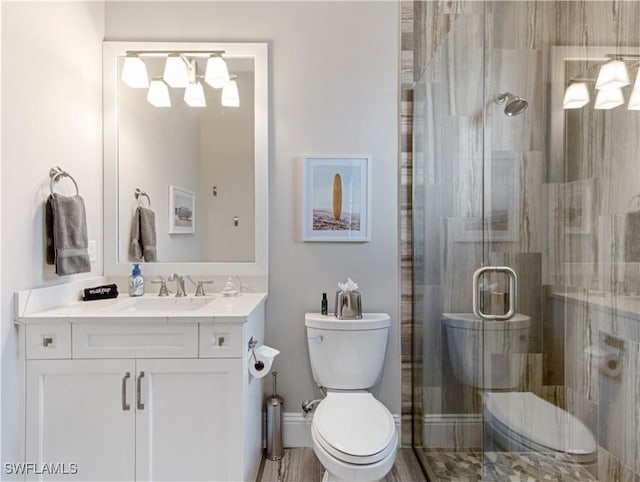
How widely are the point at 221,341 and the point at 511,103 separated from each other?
1.40 metres

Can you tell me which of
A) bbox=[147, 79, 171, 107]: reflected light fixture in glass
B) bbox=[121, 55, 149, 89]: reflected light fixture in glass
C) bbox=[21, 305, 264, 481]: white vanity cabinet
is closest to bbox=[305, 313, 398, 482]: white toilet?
bbox=[21, 305, 264, 481]: white vanity cabinet

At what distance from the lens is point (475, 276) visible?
1.51 meters

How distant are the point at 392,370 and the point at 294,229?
0.96 m

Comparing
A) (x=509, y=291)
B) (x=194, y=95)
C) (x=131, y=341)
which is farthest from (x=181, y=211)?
(x=509, y=291)

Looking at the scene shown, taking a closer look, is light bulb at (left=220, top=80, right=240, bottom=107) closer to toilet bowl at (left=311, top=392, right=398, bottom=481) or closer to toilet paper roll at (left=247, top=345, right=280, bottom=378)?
toilet paper roll at (left=247, top=345, right=280, bottom=378)

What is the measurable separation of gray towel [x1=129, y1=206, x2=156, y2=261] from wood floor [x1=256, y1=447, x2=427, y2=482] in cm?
127

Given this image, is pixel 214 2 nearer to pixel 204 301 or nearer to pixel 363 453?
pixel 204 301

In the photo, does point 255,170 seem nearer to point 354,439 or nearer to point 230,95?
point 230,95

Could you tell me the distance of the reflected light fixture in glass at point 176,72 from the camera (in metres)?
2.16

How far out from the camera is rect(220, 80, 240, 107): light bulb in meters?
2.21

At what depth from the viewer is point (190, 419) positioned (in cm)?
157

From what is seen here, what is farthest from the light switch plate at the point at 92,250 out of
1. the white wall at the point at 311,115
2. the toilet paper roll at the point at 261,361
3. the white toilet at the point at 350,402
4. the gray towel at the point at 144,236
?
the white toilet at the point at 350,402

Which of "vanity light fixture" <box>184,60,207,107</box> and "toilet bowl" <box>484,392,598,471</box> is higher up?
"vanity light fixture" <box>184,60,207,107</box>

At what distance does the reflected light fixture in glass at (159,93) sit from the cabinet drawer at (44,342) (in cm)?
129
